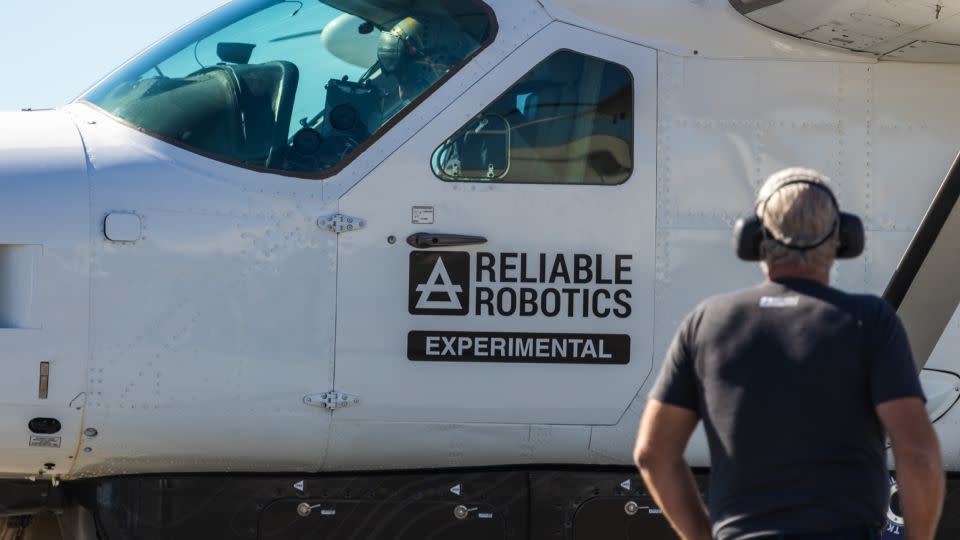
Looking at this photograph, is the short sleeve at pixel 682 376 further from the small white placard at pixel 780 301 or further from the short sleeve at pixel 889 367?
the short sleeve at pixel 889 367

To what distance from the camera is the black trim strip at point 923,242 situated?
4992 mm

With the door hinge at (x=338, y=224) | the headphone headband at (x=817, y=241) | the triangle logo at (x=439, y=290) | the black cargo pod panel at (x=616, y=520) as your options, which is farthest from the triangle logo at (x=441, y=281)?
the headphone headband at (x=817, y=241)

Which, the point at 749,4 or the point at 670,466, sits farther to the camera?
the point at 749,4

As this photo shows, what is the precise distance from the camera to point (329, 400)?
16.4 feet

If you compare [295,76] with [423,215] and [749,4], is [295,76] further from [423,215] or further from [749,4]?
[749,4]

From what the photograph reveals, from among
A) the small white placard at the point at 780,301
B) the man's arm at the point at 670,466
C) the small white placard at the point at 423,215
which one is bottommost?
the man's arm at the point at 670,466

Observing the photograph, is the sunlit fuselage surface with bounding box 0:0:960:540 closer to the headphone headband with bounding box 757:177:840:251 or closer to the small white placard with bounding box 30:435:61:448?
the small white placard with bounding box 30:435:61:448

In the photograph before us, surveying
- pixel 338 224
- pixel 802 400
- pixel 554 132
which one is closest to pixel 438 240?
pixel 338 224

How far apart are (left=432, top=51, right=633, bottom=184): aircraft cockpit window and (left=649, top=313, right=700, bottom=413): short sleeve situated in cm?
214

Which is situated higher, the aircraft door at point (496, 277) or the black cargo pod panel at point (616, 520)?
the aircraft door at point (496, 277)

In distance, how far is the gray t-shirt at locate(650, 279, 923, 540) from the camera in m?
2.88

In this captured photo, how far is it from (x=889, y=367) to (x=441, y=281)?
2.40 m

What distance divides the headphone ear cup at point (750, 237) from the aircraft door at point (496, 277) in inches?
76.5

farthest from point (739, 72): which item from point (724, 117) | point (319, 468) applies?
point (319, 468)
